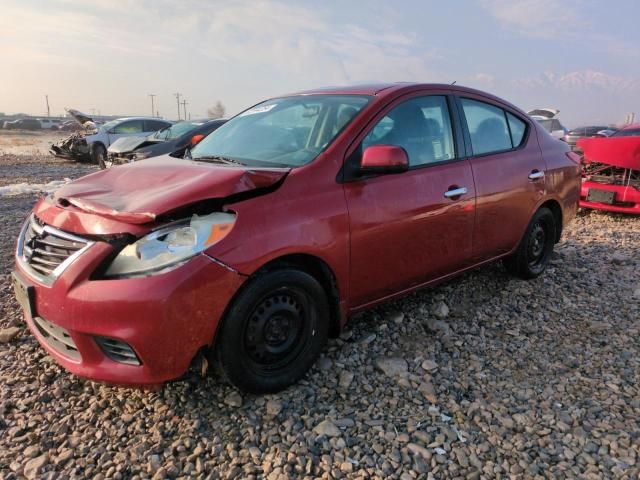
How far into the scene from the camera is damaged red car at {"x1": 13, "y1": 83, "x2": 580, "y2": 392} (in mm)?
2217

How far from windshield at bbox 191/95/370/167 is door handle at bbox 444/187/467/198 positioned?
0.82 metres

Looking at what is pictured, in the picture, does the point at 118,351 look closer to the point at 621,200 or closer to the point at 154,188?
the point at 154,188

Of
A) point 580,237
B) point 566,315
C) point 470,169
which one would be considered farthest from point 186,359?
point 580,237

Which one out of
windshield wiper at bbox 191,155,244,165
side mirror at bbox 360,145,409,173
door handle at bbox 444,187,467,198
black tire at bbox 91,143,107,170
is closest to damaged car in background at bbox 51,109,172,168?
black tire at bbox 91,143,107,170

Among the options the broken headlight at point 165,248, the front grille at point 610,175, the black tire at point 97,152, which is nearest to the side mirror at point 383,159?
the broken headlight at point 165,248

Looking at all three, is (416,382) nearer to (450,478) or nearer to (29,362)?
(450,478)

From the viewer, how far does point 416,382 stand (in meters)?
2.83

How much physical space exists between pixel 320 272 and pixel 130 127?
1434cm

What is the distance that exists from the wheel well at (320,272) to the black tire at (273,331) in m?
0.05

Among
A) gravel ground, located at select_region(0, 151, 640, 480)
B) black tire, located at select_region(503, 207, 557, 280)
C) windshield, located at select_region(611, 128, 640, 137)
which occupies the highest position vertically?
windshield, located at select_region(611, 128, 640, 137)

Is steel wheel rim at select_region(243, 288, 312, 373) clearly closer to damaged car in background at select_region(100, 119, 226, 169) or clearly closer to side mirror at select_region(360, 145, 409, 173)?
side mirror at select_region(360, 145, 409, 173)

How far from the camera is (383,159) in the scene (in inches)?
107

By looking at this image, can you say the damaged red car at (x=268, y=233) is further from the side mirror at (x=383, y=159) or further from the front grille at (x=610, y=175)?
the front grille at (x=610, y=175)

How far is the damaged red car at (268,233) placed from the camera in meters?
2.22
